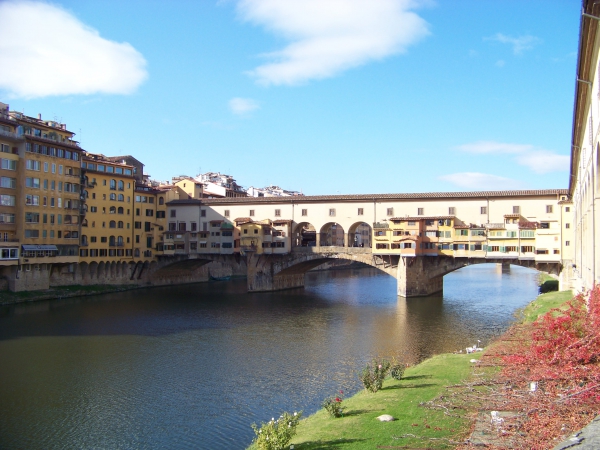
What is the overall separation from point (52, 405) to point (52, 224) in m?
37.8

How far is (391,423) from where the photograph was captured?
1482cm

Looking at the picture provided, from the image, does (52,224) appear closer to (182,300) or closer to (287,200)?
(182,300)

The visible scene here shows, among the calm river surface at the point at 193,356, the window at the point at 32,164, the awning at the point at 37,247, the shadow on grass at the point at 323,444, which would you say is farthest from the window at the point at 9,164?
the shadow on grass at the point at 323,444

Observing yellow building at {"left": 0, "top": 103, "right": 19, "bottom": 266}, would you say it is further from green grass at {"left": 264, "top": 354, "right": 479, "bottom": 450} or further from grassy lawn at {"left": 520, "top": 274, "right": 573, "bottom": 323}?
grassy lawn at {"left": 520, "top": 274, "right": 573, "bottom": 323}

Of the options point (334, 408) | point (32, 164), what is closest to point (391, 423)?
point (334, 408)

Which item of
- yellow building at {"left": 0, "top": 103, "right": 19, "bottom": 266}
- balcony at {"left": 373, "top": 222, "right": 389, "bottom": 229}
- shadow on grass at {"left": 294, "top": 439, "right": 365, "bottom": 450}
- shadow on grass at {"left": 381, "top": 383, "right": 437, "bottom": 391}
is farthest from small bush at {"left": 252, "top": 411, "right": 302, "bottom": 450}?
yellow building at {"left": 0, "top": 103, "right": 19, "bottom": 266}

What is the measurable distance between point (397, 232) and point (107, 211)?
34.4 metres

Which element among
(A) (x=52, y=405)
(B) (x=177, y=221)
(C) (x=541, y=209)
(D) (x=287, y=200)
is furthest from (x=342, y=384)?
(B) (x=177, y=221)

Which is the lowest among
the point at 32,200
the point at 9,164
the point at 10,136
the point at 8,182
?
the point at 32,200

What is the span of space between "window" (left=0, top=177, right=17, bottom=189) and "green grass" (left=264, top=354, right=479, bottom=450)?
4381cm

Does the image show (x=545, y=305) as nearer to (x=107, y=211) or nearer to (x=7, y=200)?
(x=7, y=200)

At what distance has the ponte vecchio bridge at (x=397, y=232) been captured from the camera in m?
50.3

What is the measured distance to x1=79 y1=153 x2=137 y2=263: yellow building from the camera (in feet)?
197

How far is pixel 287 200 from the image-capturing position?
6288cm
